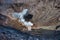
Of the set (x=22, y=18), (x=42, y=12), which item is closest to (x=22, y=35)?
(x=22, y=18)

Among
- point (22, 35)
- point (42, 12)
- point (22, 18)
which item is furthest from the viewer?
point (42, 12)

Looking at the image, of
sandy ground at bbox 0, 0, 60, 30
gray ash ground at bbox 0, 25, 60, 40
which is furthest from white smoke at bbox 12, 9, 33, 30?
gray ash ground at bbox 0, 25, 60, 40

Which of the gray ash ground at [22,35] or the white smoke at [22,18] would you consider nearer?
the gray ash ground at [22,35]

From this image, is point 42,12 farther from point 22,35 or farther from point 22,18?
point 22,35

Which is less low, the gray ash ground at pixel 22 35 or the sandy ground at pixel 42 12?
the sandy ground at pixel 42 12

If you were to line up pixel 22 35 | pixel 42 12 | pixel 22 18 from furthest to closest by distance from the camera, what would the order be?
pixel 42 12 < pixel 22 18 < pixel 22 35

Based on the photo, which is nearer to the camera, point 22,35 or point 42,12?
point 22,35

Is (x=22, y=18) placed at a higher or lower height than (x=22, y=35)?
higher

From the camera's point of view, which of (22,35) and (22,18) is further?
(22,18)

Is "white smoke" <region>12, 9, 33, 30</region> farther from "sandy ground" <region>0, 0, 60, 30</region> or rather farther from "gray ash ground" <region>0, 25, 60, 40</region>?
"gray ash ground" <region>0, 25, 60, 40</region>

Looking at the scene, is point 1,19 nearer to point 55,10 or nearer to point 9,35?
point 9,35

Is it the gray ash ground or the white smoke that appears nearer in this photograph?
the gray ash ground

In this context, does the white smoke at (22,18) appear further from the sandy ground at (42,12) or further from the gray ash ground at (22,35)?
the gray ash ground at (22,35)

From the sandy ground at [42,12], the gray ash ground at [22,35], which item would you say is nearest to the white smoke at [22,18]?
the sandy ground at [42,12]
